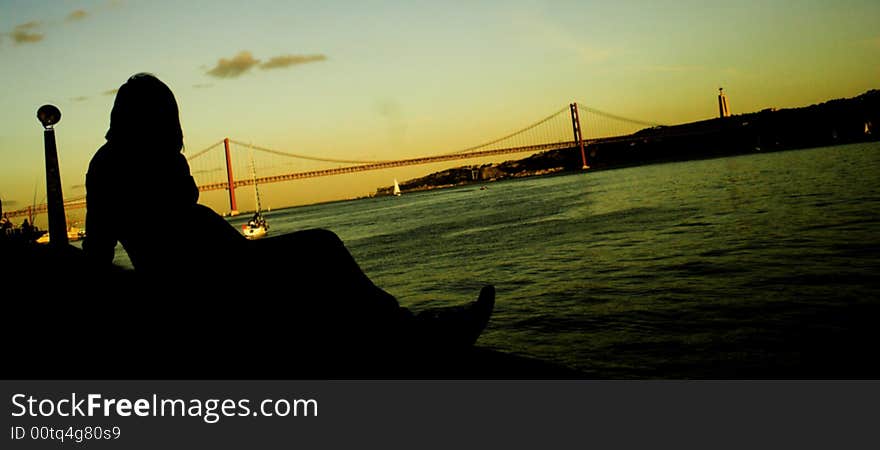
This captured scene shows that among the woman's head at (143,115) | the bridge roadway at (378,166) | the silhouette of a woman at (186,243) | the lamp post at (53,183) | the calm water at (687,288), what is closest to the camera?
the silhouette of a woman at (186,243)

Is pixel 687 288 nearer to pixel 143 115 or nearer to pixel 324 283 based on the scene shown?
pixel 324 283

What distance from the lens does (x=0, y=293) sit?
2797mm

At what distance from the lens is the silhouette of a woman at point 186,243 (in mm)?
1631

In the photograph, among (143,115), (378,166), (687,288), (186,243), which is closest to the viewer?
(186,243)

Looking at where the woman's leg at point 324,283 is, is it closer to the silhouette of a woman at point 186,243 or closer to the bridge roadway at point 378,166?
the silhouette of a woman at point 186,243

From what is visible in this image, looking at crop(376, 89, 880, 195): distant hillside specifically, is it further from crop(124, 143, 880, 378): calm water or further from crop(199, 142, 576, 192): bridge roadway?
crop(124, 143, 880, 378): calm water

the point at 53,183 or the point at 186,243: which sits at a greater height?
the point at 53,183

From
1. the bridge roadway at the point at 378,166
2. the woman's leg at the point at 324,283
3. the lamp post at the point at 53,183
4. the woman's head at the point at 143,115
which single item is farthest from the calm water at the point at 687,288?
the bridge roadway at the point at 378,166

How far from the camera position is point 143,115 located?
1.76 m

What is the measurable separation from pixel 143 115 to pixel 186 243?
0.44m

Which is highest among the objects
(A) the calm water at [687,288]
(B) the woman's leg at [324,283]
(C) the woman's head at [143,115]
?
(C) the woman's head at [143,115]

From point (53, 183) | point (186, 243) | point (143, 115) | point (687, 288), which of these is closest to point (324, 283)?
point (186, 243)
